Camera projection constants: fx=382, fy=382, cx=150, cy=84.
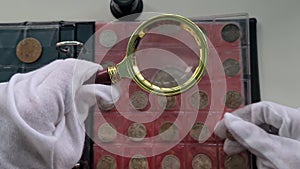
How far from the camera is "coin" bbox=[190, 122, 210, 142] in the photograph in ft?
2.80

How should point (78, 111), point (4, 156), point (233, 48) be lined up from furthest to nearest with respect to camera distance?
point (233, 48) < point (78, 111) < point (4, 156)

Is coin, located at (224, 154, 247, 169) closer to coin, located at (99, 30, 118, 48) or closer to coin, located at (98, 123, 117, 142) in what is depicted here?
coin, located at (98, 123, 117, 142)

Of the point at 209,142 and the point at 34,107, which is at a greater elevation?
the point at 34,107

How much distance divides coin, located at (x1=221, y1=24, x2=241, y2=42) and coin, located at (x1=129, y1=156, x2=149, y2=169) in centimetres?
34

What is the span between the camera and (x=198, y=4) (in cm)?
98

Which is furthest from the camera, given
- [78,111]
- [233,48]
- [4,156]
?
[233,48]

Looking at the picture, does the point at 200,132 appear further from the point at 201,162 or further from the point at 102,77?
the point at 102,77

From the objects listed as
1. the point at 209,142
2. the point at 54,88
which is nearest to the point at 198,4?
the point at 209,142

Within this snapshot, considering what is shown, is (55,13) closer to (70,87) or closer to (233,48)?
(70,87)

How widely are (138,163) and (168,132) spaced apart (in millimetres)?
96

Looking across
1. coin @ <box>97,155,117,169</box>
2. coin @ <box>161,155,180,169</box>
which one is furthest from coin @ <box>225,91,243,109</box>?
coin @ <box>97,155,117,169</box>

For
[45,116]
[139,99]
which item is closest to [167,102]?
[139,99]

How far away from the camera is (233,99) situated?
2.89 feet

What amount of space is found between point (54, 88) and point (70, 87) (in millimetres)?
32
